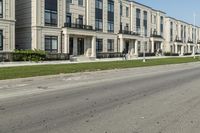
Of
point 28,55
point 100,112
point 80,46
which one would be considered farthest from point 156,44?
point 100,112

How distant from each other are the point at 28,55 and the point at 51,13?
10.1 m

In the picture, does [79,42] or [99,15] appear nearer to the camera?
[79,42]

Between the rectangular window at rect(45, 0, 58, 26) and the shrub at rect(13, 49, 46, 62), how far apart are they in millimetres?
7408

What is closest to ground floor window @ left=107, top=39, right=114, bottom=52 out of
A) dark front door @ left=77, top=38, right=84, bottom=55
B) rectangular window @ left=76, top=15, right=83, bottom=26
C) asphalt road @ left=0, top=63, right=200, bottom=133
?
dark front door @ left=77, top=38, right=84, bottom=55

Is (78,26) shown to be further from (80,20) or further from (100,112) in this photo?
(100,112)

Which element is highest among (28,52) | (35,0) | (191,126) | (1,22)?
(35,0)

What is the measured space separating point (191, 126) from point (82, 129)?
2501mm

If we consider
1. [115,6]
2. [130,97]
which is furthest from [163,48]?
[130,97]

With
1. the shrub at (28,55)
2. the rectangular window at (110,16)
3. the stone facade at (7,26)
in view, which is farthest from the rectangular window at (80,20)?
the stone facade at (7,26)

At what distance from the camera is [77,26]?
47.6 m

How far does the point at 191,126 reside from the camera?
747 cm

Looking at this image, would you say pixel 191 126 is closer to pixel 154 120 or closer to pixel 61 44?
pixel 154 120

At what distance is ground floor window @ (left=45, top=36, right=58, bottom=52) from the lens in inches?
1673

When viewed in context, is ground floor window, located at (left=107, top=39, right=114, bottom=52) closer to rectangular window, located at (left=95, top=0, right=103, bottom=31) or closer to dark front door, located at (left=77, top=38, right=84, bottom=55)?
rectangular window, located at (left=95, top=0, right=103, bottom=31)
